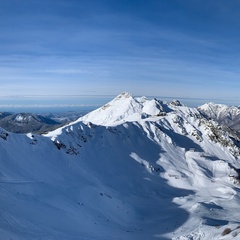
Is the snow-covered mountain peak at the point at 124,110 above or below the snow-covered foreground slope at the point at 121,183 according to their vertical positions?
above

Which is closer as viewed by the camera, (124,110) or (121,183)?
(121,183)

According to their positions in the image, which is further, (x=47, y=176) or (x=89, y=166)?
(x=89, y=166)

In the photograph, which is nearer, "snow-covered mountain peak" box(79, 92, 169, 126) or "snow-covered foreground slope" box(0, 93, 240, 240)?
"snow-covered foreground slope" box(0, 93, 240, 240)

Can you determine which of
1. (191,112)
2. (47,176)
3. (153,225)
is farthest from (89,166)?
(191,112)

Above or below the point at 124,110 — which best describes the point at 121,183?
below

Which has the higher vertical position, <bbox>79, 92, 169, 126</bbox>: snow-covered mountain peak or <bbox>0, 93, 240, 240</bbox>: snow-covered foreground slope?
<bbox>79, 92, 169, 126</bbox>: snow-covered mountain peak

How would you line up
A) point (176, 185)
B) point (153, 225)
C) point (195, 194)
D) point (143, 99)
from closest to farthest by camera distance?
point (153, 225) < point (195, 194) < point (176, 185) < point (143, 99)

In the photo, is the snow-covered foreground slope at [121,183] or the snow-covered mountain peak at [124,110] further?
the snow-covered mountain peak at [124,110]

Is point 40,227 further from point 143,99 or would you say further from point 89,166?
point 143,99
